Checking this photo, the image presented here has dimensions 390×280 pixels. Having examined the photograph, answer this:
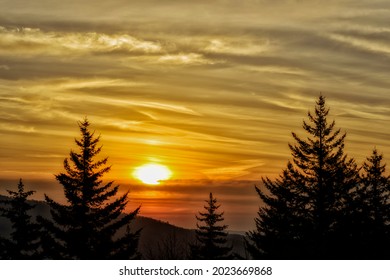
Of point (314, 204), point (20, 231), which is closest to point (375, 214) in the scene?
point (314, 204)

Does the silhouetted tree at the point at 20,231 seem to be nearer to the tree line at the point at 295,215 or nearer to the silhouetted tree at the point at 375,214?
the tree line at the point at 295,215

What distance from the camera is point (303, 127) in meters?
48.5

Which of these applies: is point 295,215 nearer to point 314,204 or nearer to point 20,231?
point 314,204

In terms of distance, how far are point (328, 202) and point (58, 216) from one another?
1797 centimetres

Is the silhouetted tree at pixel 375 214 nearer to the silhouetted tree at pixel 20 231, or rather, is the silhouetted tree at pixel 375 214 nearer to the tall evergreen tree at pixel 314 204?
the tall evergreen tree at pixel 314 204

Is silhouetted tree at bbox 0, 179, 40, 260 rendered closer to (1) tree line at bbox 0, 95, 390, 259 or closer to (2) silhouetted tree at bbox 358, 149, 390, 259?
(1) tree line at bbox 0, 95, 390, 259

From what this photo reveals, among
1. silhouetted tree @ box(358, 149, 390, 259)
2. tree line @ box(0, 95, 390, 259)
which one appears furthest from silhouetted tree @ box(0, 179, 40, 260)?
silhouetted tree @ box(358, 149, 390, 259)

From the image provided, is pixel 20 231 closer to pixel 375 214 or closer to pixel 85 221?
pixel 85 221

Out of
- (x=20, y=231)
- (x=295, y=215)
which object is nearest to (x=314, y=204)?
(x=295, y=215)

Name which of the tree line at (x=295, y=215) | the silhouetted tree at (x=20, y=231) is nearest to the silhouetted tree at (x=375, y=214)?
the tree line at (x=295, y=215)
